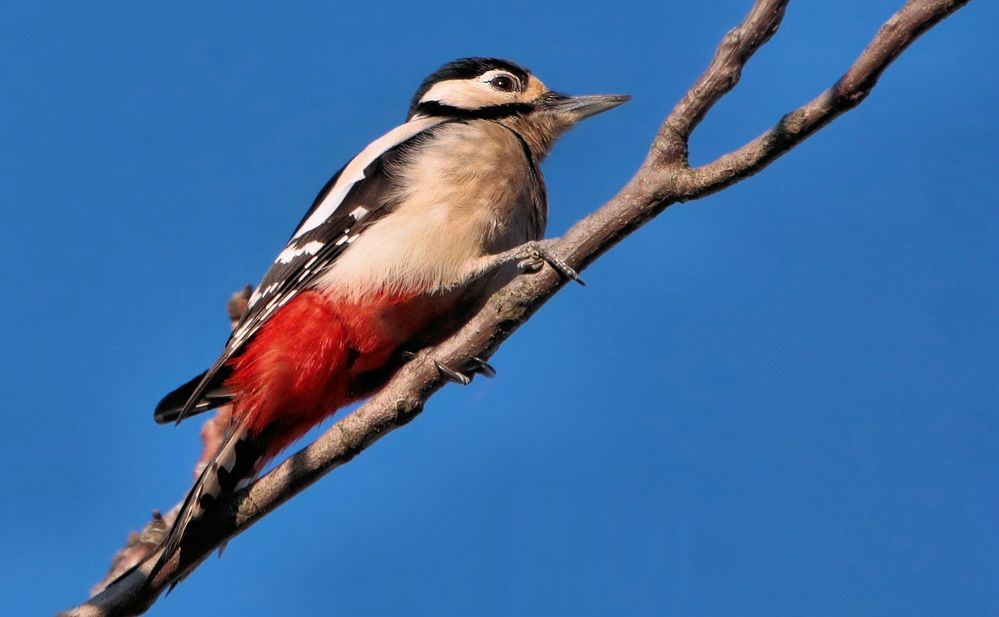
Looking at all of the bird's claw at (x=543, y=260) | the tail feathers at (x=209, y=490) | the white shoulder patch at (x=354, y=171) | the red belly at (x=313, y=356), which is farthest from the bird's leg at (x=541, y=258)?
the tail feathers at (x=209, y=490)

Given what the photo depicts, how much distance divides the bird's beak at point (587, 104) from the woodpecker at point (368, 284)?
0.59 m

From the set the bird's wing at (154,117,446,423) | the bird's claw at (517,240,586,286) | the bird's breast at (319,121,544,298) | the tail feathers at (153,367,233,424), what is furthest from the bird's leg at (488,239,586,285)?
the tail feathers at (153,367,233,424)

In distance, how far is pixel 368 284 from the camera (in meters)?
3.90

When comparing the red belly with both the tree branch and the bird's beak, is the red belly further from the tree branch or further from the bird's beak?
the bird's beak

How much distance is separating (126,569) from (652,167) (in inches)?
80.3

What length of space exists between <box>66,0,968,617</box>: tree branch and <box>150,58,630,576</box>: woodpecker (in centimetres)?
37

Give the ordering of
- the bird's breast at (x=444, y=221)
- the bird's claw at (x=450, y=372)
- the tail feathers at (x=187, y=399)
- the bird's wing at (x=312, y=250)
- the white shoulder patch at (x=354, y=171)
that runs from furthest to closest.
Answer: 1. the white shoulder patch at (x=354, y=171)
2. the tail feathers at (x=187, y=399)
3. the bird's wing at (x=312, y=250)
4. the bird's breast at (x=444, y=221)
5. the bird's claw at (x=450, y=372)

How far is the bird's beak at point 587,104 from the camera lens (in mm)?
4859

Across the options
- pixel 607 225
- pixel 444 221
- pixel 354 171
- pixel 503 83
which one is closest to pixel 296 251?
pixel 354 171

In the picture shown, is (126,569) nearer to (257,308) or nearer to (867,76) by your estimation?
(257,308)

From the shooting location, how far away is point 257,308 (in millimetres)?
4105

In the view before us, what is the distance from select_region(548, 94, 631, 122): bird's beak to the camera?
4859mm

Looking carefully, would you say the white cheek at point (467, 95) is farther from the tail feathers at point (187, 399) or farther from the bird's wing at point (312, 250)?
the tail feathers at point (187, 399)

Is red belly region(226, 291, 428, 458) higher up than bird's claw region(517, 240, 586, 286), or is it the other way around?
red belly region(226, 291, 428, 458)
